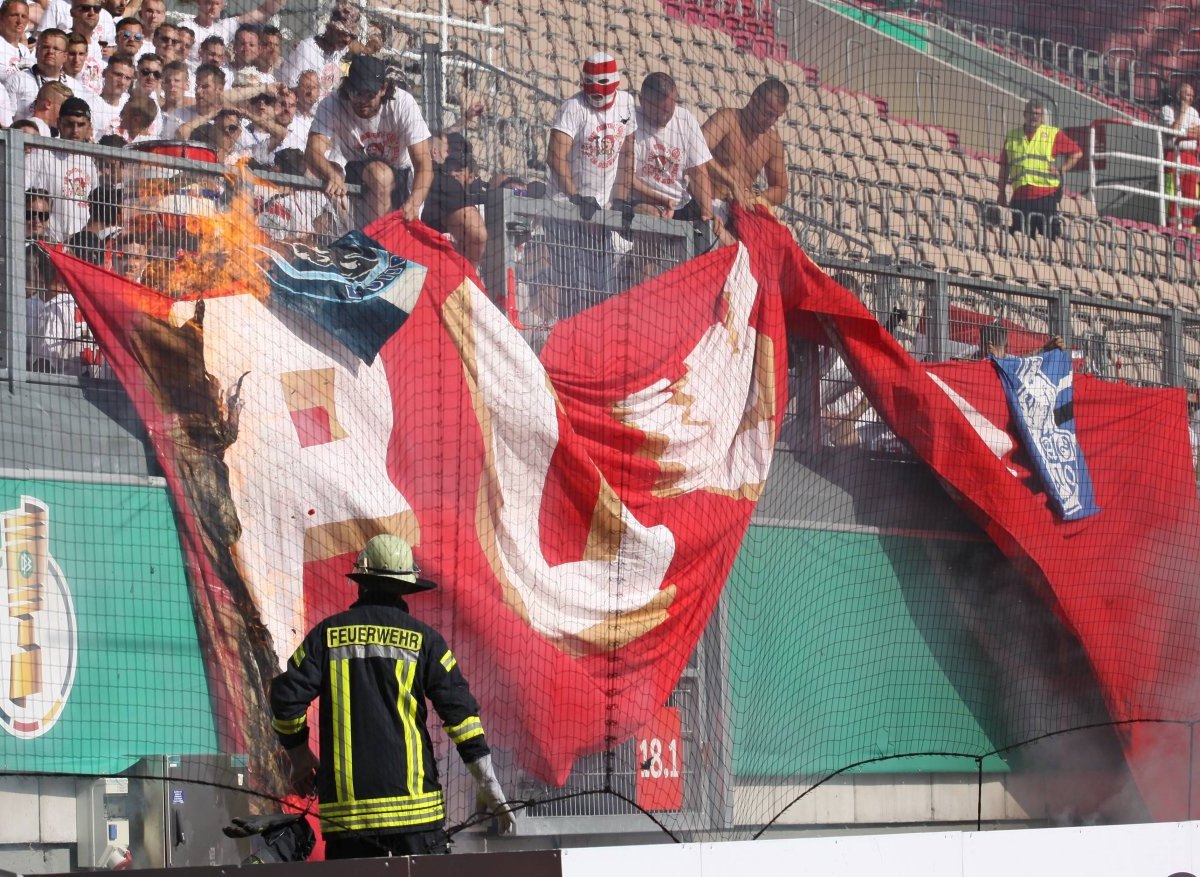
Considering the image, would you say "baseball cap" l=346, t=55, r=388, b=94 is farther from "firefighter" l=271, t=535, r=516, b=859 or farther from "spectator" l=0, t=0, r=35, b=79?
"firefighter" l=271, t=535, r=516, b=859

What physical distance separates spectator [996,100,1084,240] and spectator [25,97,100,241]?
16.2ft

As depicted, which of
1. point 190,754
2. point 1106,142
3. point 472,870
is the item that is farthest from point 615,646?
point 1106,142

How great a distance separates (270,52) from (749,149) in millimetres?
2305

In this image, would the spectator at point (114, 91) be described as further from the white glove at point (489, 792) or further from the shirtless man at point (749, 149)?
the white glove at point (489, 792)

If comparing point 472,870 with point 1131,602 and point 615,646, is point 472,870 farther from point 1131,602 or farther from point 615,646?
point 1131,602

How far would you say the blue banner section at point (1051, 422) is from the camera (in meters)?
8.29

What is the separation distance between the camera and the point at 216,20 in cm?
664

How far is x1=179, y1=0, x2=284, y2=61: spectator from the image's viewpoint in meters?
6.58

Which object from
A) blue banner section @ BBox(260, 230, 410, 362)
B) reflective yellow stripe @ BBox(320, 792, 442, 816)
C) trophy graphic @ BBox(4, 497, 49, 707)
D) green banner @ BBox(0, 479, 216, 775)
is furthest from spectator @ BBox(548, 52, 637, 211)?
reflective yellow stripe @ BBox(320, 792, 442, 816)

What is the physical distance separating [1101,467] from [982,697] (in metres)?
1.39

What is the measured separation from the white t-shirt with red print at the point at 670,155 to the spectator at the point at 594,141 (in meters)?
0.06

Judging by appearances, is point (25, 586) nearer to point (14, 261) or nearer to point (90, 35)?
point (14, 261)

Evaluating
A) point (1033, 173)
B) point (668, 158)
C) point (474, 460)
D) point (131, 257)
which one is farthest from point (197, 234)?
point (1033, 173)

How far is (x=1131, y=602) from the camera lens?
8.45 m
